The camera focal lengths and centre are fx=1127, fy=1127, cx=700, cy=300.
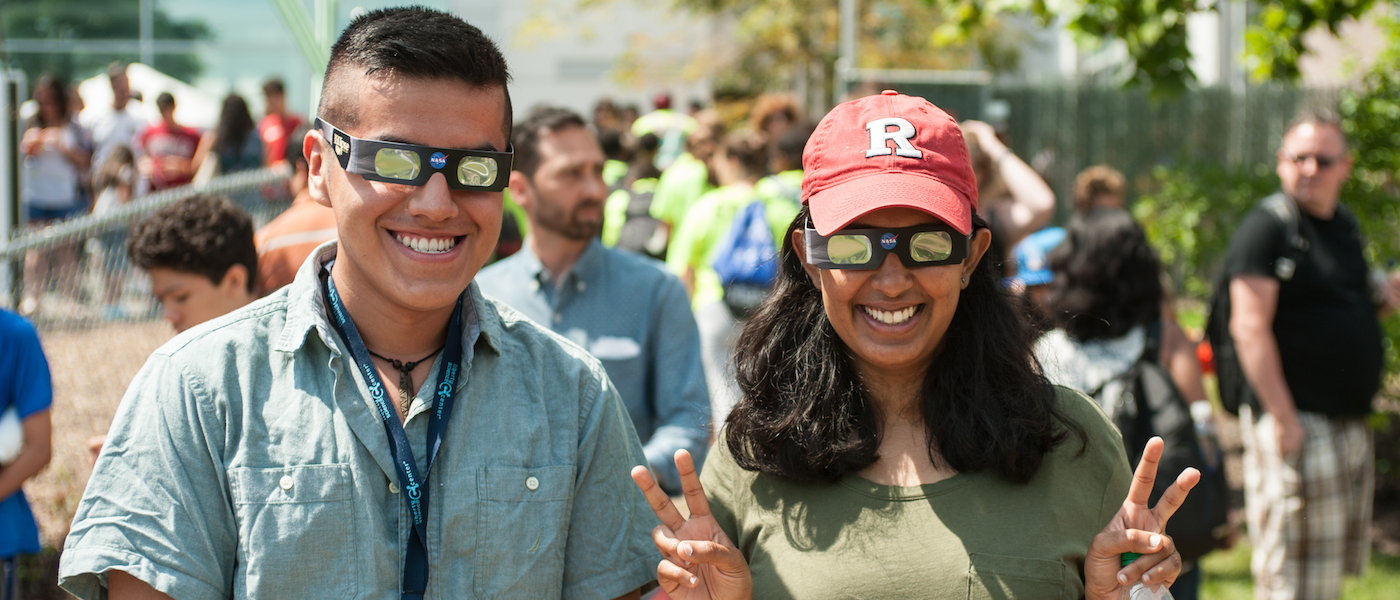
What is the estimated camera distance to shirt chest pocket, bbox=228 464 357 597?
194 cm

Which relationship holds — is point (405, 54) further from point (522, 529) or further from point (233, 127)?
point (233, 127)

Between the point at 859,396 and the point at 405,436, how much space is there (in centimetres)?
96

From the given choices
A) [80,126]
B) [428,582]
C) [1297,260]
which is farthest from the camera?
[80,126]

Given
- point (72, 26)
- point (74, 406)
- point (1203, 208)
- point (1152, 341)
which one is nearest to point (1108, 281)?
point (1152, 341)

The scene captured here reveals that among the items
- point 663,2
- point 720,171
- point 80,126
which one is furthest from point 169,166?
point 663,2

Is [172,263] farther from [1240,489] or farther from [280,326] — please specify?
[1240,489]

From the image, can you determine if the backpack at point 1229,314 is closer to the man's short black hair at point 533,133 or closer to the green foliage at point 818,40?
the man's short black hair at point 533,133

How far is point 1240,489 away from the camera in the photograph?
7465mm

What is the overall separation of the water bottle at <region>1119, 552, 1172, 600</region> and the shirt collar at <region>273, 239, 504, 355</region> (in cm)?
128

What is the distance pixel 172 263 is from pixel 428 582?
220 centimetres

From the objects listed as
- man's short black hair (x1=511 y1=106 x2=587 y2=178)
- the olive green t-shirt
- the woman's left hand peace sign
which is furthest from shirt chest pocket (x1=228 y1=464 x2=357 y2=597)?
man's short black hair (x1=511 y1=106 x2=587 y2=178)

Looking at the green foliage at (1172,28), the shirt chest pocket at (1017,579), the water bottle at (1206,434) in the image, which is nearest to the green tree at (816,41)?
the green foliage at (1172,28)

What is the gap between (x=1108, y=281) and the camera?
4.43m

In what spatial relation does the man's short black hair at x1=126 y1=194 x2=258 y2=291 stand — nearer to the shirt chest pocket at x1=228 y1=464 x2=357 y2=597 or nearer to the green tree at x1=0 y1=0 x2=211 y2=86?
the shirt chest pocket at x1=228 y1=464 x2=357 y2=597
